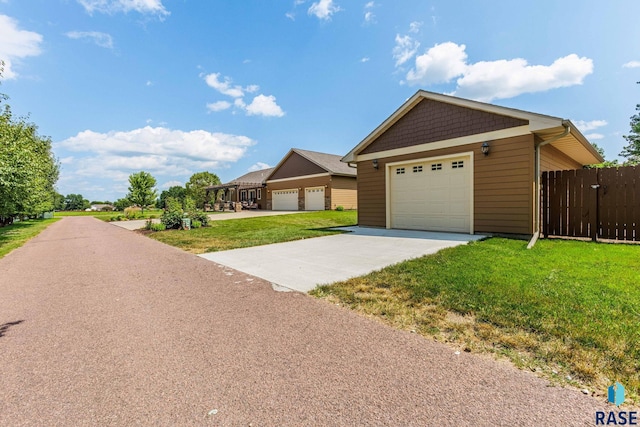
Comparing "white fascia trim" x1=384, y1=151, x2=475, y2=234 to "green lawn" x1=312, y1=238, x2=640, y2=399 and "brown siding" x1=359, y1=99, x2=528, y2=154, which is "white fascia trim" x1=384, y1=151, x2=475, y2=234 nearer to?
"brown siding" x1=359, y1=99, x2=528, y2=154

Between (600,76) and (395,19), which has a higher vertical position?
(395,19)

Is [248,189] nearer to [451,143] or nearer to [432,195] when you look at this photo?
[432,195]

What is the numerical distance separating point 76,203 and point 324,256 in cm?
9497

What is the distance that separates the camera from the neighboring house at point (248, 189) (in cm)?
3102

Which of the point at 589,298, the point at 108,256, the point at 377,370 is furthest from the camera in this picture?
the point at 108,256

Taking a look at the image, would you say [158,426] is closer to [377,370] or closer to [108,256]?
[377,370]

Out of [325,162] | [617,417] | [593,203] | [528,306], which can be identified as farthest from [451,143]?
[325,162]

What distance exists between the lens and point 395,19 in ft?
35.6

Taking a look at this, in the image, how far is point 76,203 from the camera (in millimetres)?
76125

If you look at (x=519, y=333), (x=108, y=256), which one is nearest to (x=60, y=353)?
(x=519, y=333)

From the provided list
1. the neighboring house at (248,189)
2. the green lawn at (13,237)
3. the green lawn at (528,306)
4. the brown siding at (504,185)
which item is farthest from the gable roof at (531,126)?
the neighboring house at (248,189)

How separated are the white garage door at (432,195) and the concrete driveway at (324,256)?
801mm

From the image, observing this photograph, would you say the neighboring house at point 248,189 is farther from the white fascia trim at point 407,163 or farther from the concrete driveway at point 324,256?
the concrete driveway at point 324,256

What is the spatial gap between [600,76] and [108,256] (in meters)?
17.4
